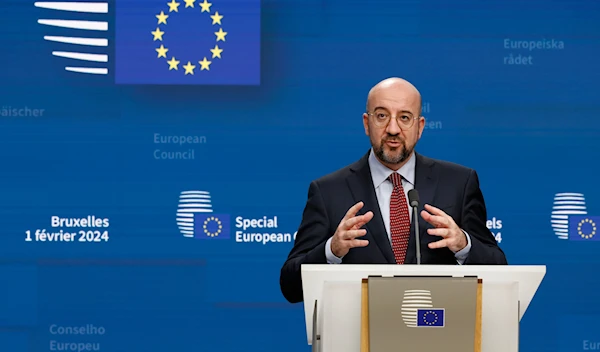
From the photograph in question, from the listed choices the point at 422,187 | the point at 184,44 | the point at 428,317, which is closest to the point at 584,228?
the point at 422,187

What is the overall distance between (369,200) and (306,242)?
0.27m

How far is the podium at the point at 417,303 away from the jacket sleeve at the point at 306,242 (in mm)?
624

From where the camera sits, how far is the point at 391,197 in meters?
3.17

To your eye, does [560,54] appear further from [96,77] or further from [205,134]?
[96,77]

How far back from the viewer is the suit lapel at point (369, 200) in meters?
3.06

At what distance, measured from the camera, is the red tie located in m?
3.07

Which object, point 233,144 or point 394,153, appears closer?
point 394,153

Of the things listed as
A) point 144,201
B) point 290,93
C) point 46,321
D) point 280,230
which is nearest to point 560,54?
point 290,93

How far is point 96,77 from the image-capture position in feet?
15.3

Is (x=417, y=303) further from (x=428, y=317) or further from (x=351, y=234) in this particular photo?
(x=351, y=234)

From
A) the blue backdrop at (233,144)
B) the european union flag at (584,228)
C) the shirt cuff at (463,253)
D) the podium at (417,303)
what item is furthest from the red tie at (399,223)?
the european union flag at (584,228)

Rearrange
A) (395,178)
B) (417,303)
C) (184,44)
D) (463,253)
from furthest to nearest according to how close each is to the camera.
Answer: (184,44) < (395,178) < (463,253) < (417,303)

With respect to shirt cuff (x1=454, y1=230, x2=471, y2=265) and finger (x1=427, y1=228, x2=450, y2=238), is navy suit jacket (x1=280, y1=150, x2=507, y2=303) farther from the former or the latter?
finger (x1=427, y1=228, x2=450, y2=238)

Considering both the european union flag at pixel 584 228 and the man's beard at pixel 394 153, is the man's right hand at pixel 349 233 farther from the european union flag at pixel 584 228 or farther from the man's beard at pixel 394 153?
the european union flag at pixel 584 228
